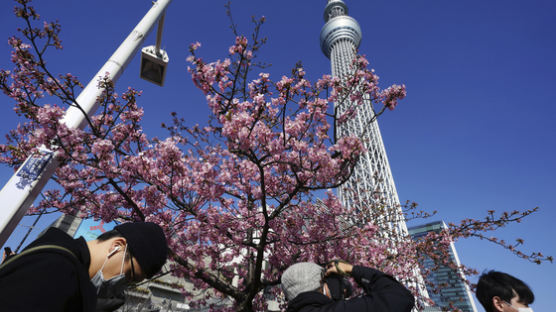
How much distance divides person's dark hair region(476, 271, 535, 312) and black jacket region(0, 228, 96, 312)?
11.2 ft

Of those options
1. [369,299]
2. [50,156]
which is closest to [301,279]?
[369,299]

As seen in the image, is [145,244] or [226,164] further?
[226,164]

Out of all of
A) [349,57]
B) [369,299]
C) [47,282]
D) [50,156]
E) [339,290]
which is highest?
[349,57]

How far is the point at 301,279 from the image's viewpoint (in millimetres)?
2066

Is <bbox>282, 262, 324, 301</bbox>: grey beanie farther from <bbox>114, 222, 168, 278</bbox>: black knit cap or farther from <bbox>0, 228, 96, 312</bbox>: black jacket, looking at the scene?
<bbox>0, 228, 96, 312</bbox>: black jacket

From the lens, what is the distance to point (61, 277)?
3.84 ft

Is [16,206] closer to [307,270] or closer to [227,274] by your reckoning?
[307,270]

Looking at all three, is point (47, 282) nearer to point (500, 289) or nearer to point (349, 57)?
point (500, 289)

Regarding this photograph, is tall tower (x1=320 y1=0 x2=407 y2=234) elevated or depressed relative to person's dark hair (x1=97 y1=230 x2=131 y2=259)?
elevated

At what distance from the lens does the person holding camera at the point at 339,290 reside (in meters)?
1.71

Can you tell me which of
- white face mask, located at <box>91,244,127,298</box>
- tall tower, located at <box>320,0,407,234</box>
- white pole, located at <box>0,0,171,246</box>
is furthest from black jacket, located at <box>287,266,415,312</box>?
tall tower, located at <box>320,0,407,234</box>

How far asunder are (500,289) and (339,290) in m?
1.70

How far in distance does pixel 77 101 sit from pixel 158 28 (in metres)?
2.22

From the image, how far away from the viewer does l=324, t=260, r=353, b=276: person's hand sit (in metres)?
2.14
